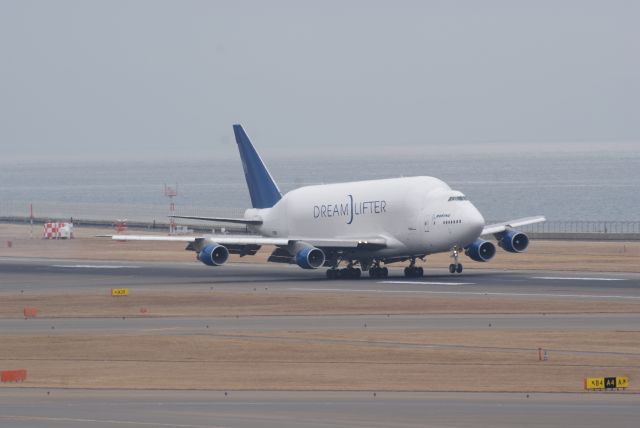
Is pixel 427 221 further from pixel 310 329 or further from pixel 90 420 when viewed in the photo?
pixel 90 420

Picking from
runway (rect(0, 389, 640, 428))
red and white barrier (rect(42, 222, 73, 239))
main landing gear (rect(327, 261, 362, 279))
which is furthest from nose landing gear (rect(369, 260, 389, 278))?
red and white barrier (rect(42, 222, 73, 239))

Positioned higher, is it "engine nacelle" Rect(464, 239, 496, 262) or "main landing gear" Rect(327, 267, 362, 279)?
"engine nacelle" Rect(464, 239, 496, 262)

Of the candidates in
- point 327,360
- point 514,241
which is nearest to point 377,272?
point 514,241

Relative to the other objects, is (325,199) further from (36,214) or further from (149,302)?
(36,214)

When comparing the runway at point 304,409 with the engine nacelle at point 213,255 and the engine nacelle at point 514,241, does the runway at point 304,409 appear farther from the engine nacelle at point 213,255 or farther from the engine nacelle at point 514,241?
the engine nacelle at point 514,241

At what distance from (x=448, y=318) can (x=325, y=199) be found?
82.0 ft

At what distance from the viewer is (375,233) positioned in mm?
65312

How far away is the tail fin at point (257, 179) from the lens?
74.4m

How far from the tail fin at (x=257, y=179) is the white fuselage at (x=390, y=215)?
5.42 feet

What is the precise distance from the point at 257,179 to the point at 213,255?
38.9ft

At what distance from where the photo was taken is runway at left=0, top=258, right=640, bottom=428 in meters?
25.4

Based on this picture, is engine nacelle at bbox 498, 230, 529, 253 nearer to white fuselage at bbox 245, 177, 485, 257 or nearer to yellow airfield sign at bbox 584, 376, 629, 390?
white fuselage at bbox 245, 177, 485, 257

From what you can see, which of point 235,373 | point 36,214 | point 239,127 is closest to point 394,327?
point 235,373

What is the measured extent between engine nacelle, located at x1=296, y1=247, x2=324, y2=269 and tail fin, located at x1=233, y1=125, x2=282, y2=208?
1139 centimetres
